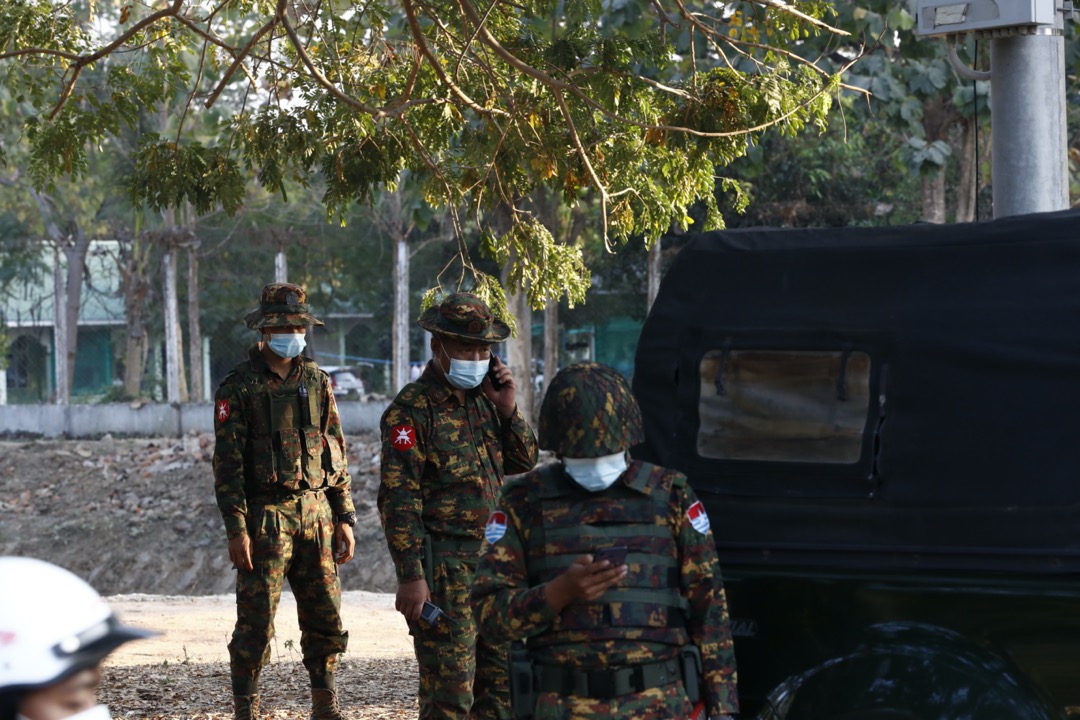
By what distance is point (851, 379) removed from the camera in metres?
3.81

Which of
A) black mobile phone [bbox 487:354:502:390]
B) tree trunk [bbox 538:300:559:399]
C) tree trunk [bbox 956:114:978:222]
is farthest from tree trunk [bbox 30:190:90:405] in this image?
black mobile phone [bbox 487:354:502:390]

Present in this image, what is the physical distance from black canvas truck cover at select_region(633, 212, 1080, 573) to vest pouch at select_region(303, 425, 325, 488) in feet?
8.27

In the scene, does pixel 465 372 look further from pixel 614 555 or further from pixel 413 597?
pixel 614 555

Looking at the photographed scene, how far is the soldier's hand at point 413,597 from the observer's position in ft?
17.1

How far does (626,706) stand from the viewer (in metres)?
3.28

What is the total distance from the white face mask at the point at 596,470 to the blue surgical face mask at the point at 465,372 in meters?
2.11

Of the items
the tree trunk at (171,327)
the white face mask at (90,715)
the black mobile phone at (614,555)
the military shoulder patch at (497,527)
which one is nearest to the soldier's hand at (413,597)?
the military shoulder patch at (497,527)

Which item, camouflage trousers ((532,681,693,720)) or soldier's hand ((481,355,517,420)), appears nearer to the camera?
camouflage trousers ((532,681,693,720))

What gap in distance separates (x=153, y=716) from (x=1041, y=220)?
512cm

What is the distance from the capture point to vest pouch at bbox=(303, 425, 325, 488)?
633 cm

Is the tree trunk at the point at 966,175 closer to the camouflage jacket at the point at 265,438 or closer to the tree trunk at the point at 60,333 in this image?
the camouflage jacket at the point at 265,438

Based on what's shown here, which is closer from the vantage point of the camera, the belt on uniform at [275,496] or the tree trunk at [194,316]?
the belt on uniform at [275,496]

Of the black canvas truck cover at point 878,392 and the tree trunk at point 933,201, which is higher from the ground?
the tree trunk at point 933,201

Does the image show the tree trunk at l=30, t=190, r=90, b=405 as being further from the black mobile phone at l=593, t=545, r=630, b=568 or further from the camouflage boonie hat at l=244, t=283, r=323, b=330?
the black mobile phone at l=593, t=545, r=630, b=568
